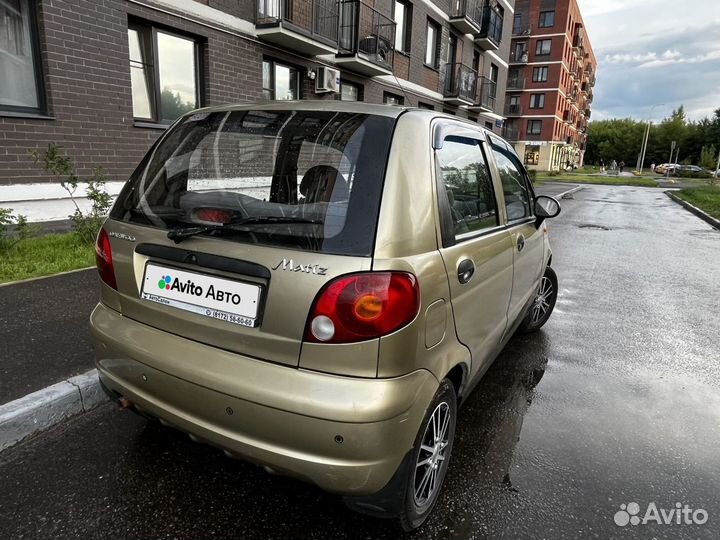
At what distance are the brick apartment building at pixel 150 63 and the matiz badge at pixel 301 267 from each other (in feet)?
11.9

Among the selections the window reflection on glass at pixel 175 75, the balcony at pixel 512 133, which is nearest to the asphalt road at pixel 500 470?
the window reflection on glass at pixel 175 75

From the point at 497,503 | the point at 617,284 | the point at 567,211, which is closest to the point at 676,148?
the point at 567,211

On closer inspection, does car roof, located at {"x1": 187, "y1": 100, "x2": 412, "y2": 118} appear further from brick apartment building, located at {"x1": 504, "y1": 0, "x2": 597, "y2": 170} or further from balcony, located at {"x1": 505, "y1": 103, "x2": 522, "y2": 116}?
balcony, located at {"x1": 505, "y1": 103, "x2": 522, "y2": 116}

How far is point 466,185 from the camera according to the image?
7.88 feet

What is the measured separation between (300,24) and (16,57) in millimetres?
6273

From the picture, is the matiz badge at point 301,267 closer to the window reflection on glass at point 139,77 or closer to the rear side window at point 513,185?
the rear side window at point 513,185

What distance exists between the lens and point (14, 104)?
657cm

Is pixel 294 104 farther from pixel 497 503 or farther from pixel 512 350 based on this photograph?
pixel 512 350

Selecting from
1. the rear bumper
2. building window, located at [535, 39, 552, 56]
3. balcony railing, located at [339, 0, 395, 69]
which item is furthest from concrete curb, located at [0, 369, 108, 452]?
building window, located at [535, 39, 552, 56]

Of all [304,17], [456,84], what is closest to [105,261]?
[304,17]

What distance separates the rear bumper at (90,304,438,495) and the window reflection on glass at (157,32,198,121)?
7.96 meters

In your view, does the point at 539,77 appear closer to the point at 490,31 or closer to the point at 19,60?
the point at 490,31

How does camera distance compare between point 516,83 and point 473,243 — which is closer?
point 473,243

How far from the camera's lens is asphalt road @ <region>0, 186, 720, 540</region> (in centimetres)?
201
